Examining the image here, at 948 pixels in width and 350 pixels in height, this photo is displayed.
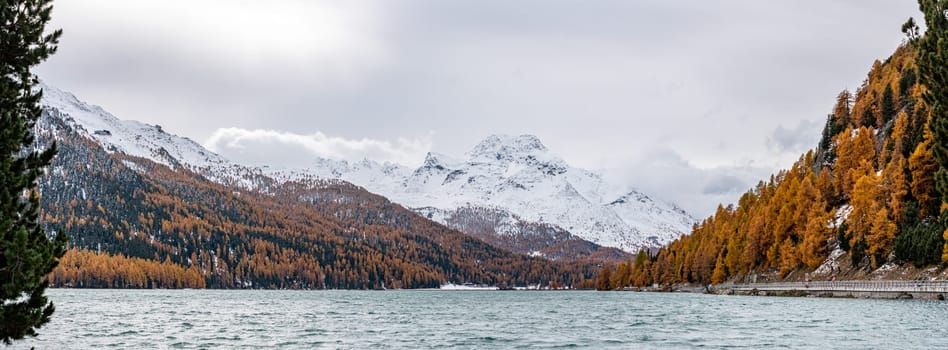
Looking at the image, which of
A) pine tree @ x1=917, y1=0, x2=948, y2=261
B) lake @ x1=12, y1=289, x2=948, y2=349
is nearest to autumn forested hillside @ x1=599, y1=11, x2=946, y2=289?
lake @ x1=12, y1=289, x2=948, y2=349

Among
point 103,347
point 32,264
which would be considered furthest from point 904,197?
point 32,264

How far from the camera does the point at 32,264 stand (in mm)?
26938

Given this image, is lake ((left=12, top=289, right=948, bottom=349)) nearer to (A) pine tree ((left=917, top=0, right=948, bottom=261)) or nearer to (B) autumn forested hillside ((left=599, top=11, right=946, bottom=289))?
(A) pine tree ((left=917, top=0, right=948, bottom=261))

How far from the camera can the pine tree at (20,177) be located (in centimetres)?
2697

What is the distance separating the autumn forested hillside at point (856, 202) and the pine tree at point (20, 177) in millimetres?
72013

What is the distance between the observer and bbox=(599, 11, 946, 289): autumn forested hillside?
333 feet

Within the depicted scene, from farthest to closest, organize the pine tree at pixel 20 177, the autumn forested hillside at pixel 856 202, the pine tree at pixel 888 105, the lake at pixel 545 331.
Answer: the pine tree at pixel 888 105 < the autumn forested hillside at pixel 856 202 < the lake at pixel 545 331 < the pine tree at pixel 20 177

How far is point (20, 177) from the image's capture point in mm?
27781

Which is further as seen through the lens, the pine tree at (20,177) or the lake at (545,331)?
the lake at (545,331)

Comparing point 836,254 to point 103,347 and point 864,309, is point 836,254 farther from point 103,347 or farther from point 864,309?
point 103,347

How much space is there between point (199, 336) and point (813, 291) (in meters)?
85.9

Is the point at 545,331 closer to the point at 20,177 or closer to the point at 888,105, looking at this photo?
the point at 20,177

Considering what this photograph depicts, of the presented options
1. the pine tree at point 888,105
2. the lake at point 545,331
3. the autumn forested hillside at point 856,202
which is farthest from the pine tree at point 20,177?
the pine tree at point 888,105

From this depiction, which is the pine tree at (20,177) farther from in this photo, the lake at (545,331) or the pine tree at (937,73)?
the pine tree at (937,73)
